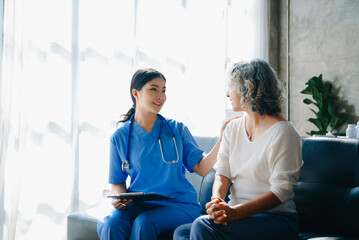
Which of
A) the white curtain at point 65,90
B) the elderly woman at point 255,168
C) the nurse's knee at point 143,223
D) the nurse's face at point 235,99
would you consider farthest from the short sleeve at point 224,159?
the white curtain at point 65,90

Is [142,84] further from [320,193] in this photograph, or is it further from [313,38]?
[313,38]

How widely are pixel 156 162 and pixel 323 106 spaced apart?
246 cm

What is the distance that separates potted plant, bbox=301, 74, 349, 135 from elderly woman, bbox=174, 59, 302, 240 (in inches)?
90.9

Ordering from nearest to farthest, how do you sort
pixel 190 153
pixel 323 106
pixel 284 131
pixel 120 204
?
pixel 284 131 < pixel 120 204 < pixel 190 153 < pixel 323 106

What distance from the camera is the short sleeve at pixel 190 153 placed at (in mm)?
2002

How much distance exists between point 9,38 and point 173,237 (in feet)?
5.16

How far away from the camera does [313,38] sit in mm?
3965

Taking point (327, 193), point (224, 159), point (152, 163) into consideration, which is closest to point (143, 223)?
point (152, 163)

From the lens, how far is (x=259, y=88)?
160cm

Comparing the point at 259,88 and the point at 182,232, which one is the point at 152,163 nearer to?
the point at 182,232

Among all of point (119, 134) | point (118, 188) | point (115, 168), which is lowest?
point (118, 188)

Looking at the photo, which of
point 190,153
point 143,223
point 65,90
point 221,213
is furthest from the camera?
point 65,90

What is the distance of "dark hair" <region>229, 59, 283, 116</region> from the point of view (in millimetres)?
1600

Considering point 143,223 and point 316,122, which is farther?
point 316,122
